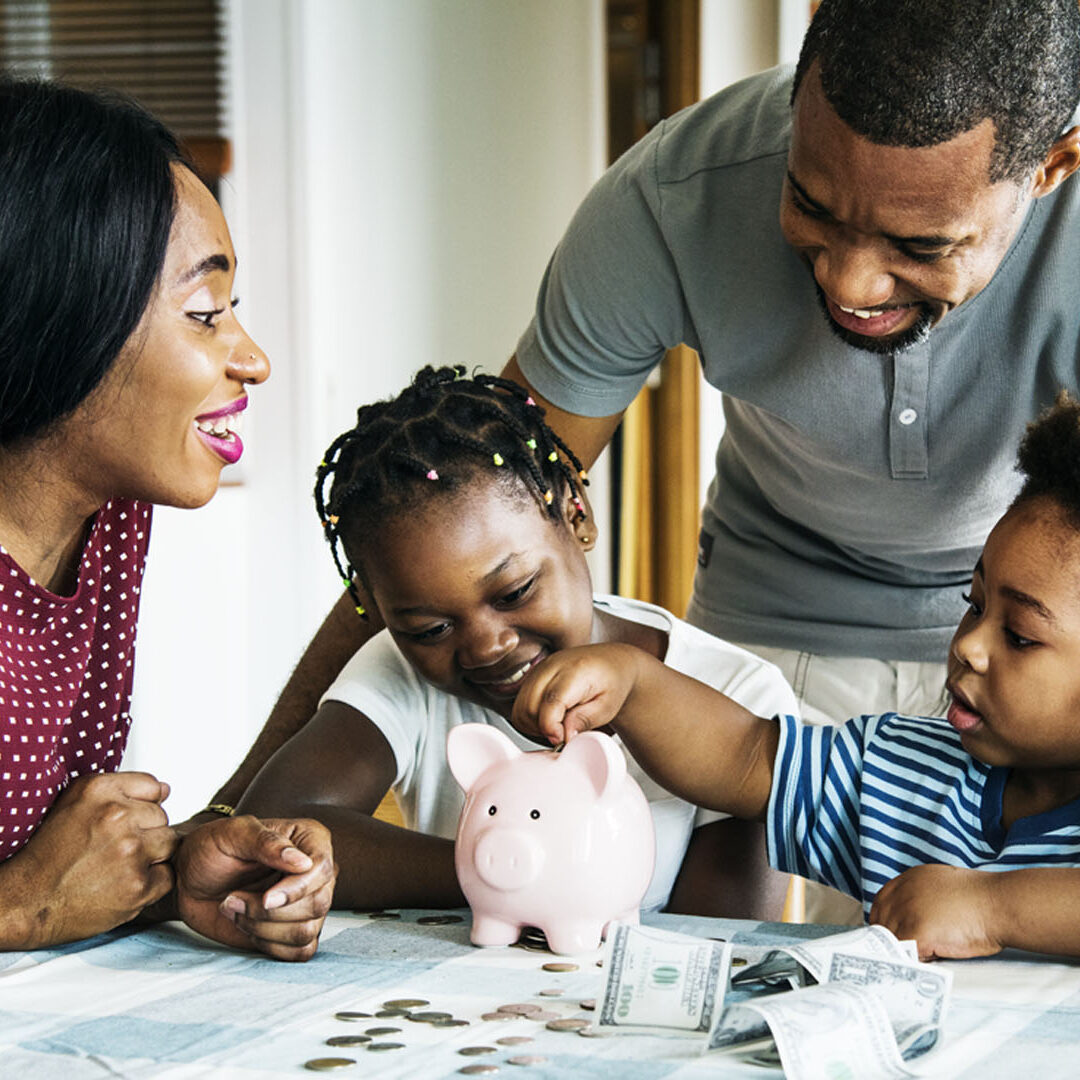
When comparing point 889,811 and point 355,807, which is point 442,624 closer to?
point 355,807

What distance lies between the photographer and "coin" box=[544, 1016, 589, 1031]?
86 centimetres

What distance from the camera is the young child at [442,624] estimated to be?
128 centimetres

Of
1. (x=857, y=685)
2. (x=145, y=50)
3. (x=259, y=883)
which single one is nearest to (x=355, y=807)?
(x=259, y=883)

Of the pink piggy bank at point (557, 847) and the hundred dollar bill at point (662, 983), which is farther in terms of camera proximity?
the pink piggy bank at point (557, 847)

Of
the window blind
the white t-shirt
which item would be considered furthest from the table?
the window blind

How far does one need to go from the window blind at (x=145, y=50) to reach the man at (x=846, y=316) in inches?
86.5

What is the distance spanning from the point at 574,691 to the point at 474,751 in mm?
110

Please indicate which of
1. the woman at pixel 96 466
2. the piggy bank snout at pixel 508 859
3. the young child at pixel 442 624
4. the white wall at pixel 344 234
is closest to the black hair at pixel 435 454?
the young child at pixel 442 624

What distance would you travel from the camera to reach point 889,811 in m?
1.21

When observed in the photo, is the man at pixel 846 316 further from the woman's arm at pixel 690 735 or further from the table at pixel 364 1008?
the table at pixel 364 1008

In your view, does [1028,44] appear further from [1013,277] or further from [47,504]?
[47,504]

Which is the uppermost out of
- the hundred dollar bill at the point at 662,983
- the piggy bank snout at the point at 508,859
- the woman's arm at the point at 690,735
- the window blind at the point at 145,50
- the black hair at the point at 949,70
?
the window blind at the point at 145,50

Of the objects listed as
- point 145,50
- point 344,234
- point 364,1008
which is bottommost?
point 364,1008

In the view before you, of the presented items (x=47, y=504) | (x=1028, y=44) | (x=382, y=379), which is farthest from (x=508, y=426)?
(x=382, y=379)
